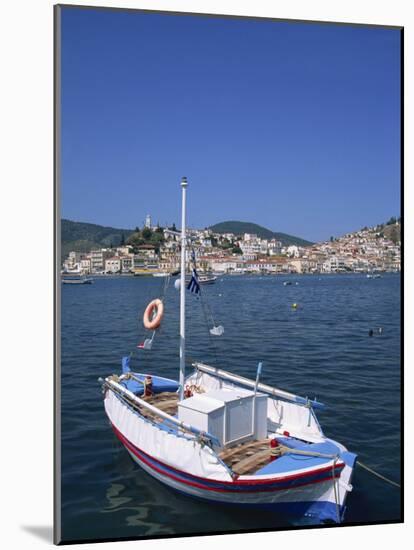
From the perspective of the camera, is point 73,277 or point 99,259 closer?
point 73,277

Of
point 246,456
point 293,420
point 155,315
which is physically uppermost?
point 155,315

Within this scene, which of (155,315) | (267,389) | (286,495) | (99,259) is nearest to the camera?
(286,495)

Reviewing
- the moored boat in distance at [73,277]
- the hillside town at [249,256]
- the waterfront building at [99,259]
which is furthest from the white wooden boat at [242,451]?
the waterfront building at [99,259]

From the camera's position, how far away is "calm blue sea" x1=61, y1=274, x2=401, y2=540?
19.0 feet

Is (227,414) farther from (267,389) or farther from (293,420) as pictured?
(293,420)

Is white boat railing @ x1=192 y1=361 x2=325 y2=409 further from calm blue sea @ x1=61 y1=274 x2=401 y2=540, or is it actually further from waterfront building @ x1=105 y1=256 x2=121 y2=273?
waterfront building @ x1=105 y1=256 x2=121 y2=273

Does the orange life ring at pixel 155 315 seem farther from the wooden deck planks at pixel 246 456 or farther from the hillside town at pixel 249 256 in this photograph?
the hillside town at pixel 249 256

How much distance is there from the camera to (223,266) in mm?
51156

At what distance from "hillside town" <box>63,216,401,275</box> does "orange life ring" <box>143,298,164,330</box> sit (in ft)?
47.5

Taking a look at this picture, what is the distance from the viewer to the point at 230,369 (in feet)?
42.6

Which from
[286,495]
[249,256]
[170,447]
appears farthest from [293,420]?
[249,256]

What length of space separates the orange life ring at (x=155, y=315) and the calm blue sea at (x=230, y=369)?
1.90 metres

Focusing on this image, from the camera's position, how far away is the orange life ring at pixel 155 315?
649 cm

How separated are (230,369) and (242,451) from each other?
7010 millimetres
